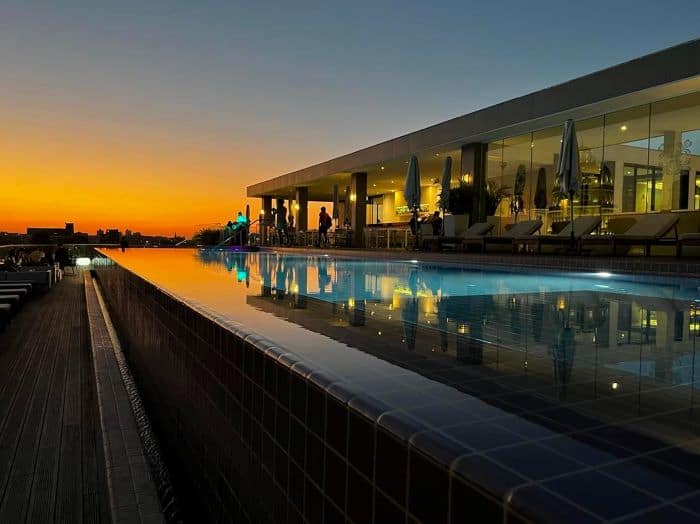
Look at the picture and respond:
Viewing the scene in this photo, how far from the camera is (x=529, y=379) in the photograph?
55.3 inches

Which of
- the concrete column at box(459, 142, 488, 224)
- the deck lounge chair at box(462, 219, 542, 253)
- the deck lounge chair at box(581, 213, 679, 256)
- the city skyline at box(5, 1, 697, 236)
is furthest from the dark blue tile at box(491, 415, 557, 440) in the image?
the city skyline at box(5, 1, 697, 236)

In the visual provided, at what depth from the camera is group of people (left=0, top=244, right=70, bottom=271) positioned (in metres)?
10.8

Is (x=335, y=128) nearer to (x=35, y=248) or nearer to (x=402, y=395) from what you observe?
(x=35, y=248)

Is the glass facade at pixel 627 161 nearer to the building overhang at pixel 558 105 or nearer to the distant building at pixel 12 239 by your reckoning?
the building overhang at pixel 558 105

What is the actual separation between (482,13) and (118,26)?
899cm

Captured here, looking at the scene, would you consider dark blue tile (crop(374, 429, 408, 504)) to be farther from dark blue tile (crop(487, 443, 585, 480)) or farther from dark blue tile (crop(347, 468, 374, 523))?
dark blue tile (crop(487, 443, 585, 480))

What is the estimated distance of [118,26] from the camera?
11.9m

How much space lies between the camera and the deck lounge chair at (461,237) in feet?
37.0

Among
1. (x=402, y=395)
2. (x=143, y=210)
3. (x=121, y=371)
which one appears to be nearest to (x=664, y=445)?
(x=402, y=395)

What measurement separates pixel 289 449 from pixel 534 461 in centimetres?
85

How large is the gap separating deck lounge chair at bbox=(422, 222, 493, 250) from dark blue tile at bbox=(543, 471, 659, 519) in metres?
10.3

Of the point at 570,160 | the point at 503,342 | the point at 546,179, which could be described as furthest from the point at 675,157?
the point at 503,342

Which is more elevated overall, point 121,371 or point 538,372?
point 538,372

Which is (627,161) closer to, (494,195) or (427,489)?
(494,195)
